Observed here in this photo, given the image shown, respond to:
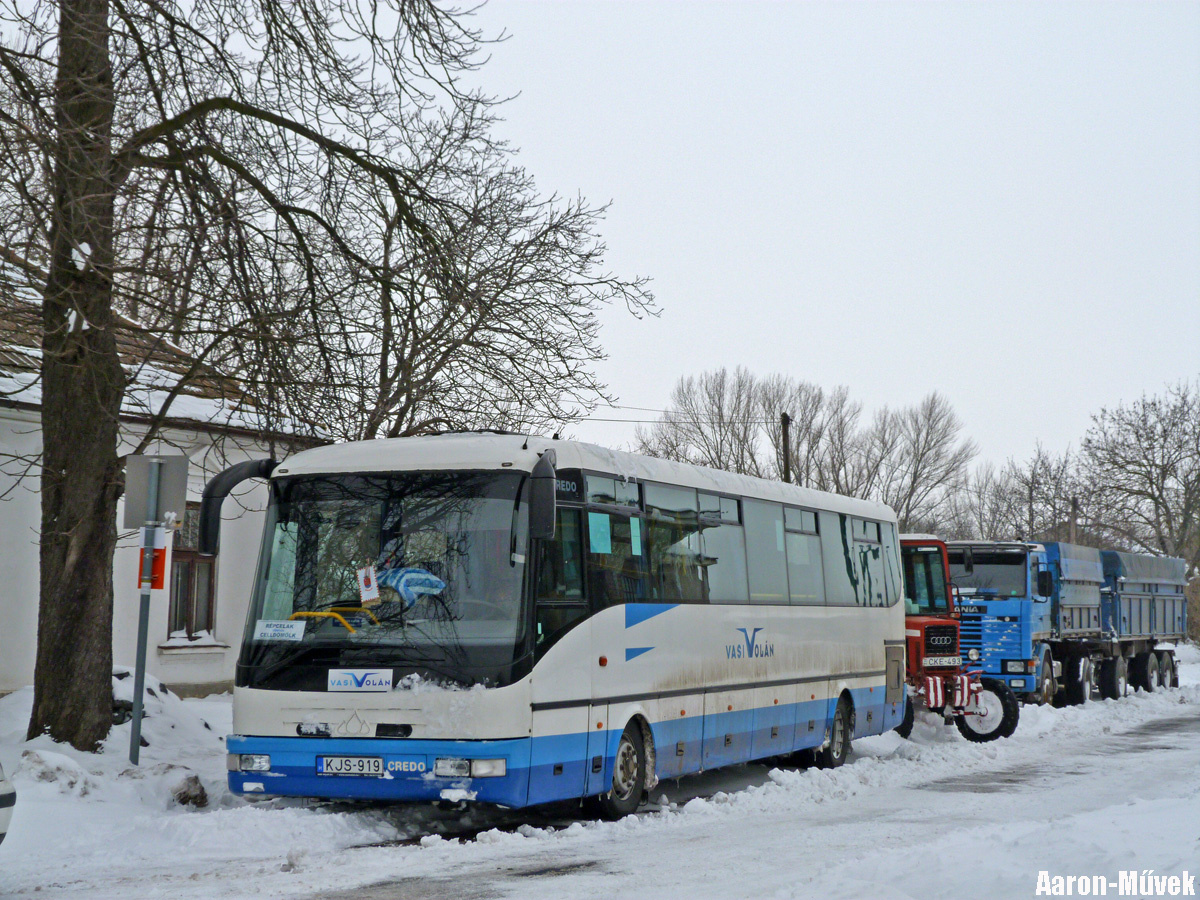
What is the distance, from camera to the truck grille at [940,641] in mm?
18688

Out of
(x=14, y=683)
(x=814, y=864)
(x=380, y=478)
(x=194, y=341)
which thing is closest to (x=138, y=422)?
(x=14, y=683)

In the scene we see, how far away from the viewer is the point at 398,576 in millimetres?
9758

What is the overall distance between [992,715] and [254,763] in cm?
1237

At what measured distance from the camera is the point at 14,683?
16578 mm

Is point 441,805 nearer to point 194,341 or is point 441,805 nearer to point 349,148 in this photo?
point 194,341

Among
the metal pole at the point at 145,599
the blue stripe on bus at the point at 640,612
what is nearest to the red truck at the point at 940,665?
the blue stripe on bus at the point at 640,612

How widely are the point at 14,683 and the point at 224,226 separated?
7.66 metres

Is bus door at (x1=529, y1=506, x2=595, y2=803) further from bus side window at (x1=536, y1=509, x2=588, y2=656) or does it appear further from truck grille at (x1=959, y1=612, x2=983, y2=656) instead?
truck grille at (x1=959, y1=612, x2=983, y2=656)

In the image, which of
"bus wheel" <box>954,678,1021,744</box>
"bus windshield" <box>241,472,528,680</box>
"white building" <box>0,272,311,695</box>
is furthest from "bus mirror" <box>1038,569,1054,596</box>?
"bus windshield" <box>241,472,528,680</box>

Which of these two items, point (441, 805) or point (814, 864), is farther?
point (441, 805)

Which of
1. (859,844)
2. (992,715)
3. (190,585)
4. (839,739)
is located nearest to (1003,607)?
(992,715)

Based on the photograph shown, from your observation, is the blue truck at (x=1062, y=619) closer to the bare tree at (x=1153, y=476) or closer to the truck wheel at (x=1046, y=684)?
the truck wheel at (x=1046, y=684)

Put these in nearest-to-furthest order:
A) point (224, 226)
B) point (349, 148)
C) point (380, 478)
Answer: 1. point (380, 478)
2. point (224, 226)
3. point (349, 148)

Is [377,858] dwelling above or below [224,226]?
below
